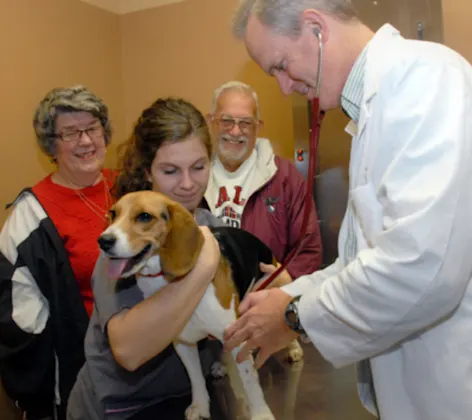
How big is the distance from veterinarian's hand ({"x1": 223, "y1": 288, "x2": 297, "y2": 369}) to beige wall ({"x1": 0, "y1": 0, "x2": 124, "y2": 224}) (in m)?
1.73

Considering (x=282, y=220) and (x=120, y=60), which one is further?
(x=120, y=60)

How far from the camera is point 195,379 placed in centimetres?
124

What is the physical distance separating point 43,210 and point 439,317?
1484 mm

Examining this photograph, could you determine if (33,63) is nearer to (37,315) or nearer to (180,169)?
(37,315)

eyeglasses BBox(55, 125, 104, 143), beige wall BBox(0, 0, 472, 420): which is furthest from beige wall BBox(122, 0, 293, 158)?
eyeglasses BBox(55, 125, 104, 143)

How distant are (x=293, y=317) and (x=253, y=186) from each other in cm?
112

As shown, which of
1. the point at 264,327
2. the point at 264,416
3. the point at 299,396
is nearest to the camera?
the point at 264,327

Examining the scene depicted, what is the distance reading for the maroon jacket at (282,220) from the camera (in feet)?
6.52

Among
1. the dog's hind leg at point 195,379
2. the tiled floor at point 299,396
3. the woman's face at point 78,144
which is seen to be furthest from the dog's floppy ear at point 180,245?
the woman's face at point 78,144

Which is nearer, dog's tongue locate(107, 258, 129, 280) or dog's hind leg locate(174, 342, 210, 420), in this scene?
dog's tongue locate(107, 258, 129, 280)

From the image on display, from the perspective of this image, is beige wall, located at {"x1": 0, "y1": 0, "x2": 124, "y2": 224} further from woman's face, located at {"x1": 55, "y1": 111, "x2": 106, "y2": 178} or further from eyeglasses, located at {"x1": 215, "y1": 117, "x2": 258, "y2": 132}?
eyeglasses, located at {"x1": 215, "y1": 117, "x2": 258, "y2": 132}

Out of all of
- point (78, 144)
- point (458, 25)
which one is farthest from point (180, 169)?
point (458, 25)

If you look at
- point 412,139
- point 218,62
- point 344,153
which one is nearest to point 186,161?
point 412,139

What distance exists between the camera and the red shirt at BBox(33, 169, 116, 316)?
72.6 inches
